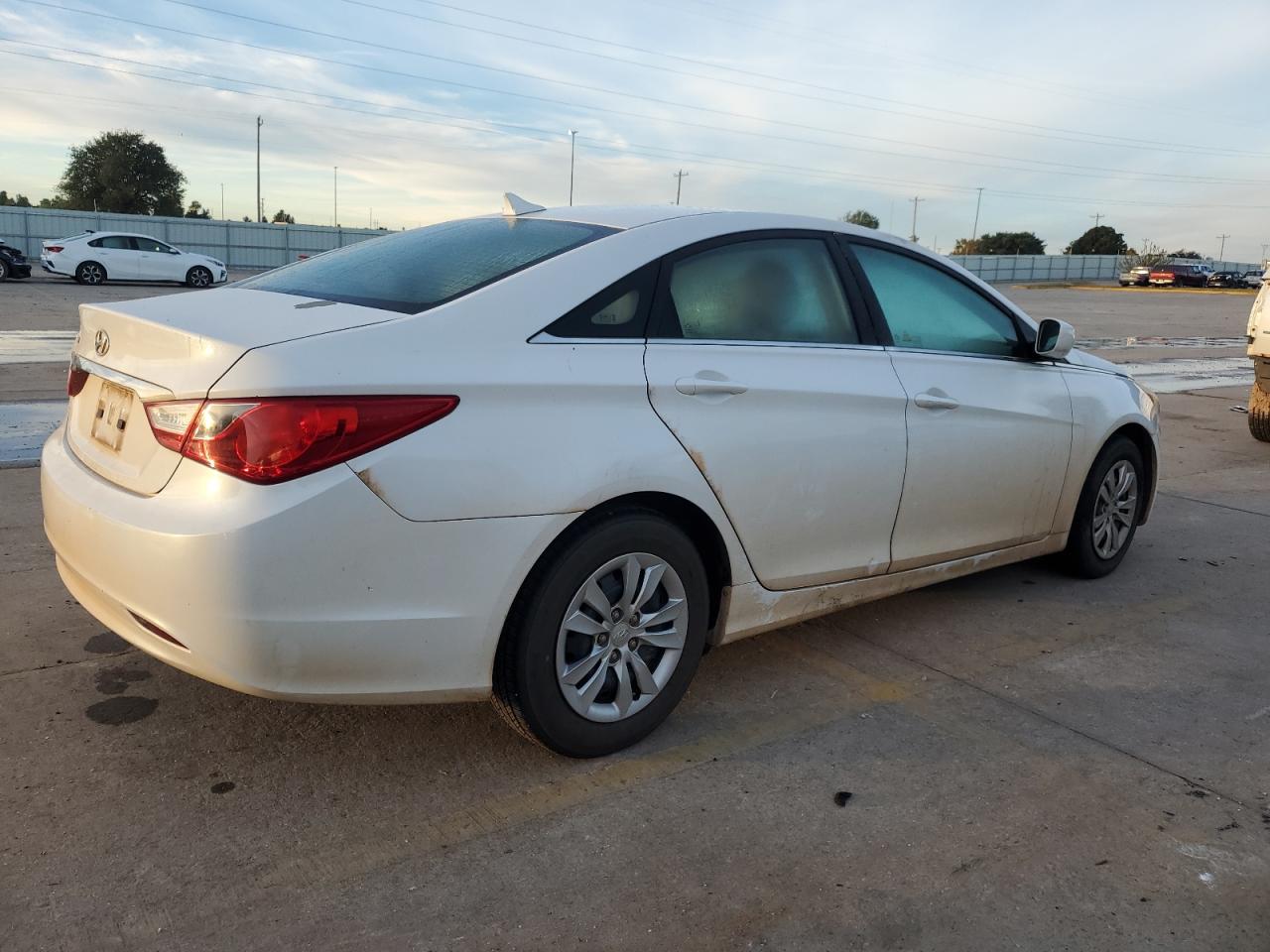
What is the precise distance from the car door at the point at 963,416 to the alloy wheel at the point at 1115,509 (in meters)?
0.47

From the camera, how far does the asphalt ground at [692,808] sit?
2.37m

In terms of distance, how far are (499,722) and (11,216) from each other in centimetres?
4081

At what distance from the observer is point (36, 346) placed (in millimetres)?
11516

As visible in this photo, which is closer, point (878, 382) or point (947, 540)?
point (878, 382)

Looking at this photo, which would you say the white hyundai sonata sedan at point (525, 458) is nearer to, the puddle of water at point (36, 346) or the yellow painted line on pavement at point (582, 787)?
the yellow painted line on pavement at point (582, 787)

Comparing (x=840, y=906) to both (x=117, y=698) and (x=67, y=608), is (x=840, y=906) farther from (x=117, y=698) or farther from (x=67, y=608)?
(x=67, y=608)

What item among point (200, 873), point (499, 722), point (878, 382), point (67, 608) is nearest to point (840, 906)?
point (499, 722)

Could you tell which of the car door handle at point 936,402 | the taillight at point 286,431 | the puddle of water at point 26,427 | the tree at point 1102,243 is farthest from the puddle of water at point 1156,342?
the tree at point 1102,243

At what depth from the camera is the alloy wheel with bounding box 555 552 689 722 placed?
9.55ft

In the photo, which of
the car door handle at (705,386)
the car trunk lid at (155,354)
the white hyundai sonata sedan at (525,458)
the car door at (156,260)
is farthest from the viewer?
the car door at (156,260)

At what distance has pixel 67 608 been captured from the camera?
3.98 metres

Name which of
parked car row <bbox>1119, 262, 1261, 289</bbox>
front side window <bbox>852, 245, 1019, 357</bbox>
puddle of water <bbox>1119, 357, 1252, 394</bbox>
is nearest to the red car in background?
parked car row <bbox>1119, 262, 1261, 289</bbox>

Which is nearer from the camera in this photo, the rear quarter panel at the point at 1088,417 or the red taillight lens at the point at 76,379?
the red taillight lens at the point at 76,379

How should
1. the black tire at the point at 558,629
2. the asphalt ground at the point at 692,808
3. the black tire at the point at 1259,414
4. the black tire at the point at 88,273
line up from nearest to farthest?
the asphalt ground at the point at 692,808 → the black tire at the point at 558,629 → the black tire at the point at 1259,414 → the black tire at the point at 88,273
